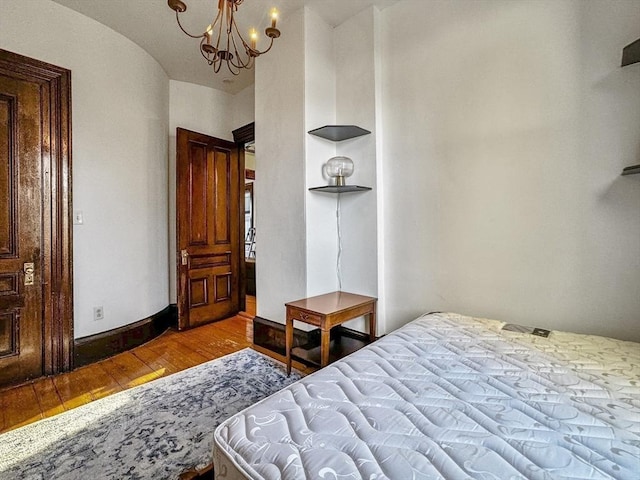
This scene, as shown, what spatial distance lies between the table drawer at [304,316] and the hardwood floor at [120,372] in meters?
0.53

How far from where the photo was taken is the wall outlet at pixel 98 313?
9.20ft

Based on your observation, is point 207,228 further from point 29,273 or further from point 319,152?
point 319,152

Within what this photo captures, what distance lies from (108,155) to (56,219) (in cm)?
77

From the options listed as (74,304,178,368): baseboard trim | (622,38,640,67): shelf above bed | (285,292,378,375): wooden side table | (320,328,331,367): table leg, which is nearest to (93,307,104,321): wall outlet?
(74,304,178,368): baseboard trim

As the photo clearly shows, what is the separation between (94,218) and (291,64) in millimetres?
2298

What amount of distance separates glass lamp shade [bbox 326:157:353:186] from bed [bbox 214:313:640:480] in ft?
5.44

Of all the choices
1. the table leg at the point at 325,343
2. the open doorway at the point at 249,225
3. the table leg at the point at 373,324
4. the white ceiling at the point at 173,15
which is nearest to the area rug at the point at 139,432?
the table leg at the point at 325,343

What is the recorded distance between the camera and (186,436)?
5.67 ft

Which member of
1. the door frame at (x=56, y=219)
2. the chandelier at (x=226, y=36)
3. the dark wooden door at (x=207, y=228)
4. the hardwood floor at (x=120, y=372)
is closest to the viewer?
the chandelier at (x=226, y=36)

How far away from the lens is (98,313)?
2.83 metres

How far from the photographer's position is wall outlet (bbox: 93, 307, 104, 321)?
2.80 meters

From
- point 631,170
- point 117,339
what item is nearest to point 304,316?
point 117,339

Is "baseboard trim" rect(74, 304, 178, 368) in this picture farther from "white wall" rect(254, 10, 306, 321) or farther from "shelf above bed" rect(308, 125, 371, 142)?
"shelf above bed" rect(308, 125, 371, 142)

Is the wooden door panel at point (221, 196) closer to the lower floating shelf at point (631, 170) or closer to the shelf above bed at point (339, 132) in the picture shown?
the shelf above bed at point (339, 132)
